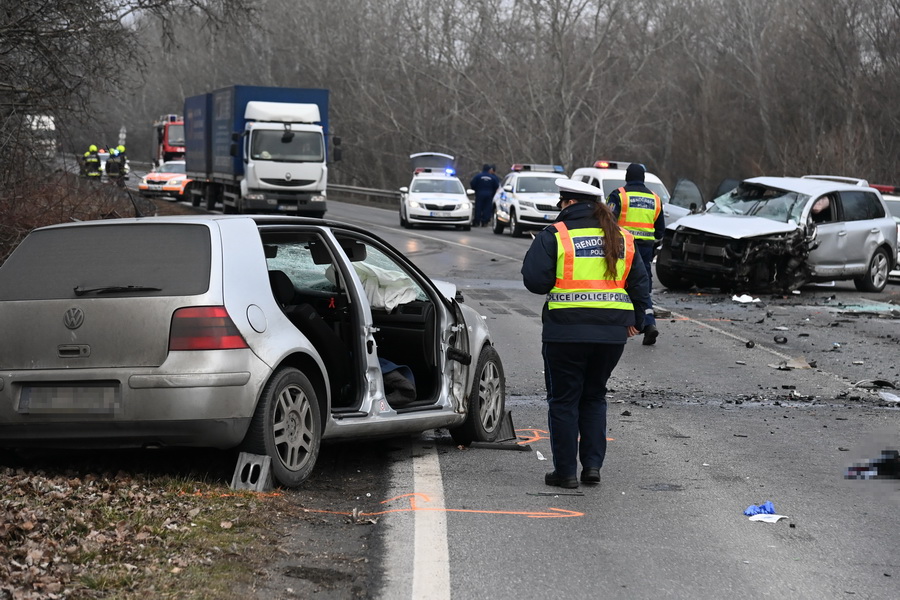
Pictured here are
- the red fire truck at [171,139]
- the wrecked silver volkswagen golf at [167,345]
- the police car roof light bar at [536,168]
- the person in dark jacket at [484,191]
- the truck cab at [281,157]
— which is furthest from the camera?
the red fire truck at [171,139]

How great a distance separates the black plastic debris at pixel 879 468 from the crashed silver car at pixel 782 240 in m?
11.6

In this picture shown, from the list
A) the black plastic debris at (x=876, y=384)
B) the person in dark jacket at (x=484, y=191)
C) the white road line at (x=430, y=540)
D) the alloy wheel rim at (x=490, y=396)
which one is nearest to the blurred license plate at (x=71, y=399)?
the white road line at (x=430, y=540)

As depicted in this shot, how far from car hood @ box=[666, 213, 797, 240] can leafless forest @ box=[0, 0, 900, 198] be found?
16.9 meters

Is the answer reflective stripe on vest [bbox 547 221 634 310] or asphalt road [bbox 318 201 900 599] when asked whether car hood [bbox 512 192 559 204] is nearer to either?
asphalt road [bbox 318 201 900 599]

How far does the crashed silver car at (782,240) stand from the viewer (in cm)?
1884

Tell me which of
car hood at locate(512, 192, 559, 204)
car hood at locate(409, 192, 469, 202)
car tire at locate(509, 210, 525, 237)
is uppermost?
car hood at locate(512, 192, 559, 204)

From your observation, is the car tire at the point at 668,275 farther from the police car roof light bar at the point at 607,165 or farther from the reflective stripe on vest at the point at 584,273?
the reflective stripe on vest at the point at 584,273

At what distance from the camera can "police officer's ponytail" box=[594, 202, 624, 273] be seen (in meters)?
6.57

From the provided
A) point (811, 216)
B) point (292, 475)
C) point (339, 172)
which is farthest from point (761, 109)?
point (292, 475)

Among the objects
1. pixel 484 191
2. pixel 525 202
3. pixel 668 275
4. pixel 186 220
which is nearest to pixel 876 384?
pixel 186 220

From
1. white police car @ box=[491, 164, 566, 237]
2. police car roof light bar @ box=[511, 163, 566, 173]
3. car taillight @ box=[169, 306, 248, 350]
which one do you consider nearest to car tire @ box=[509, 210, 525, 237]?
white police car @ box=[491, 164, 566, 237]

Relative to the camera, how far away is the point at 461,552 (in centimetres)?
535

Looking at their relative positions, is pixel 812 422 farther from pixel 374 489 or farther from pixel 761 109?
pixel 761 109

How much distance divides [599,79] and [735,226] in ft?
116
